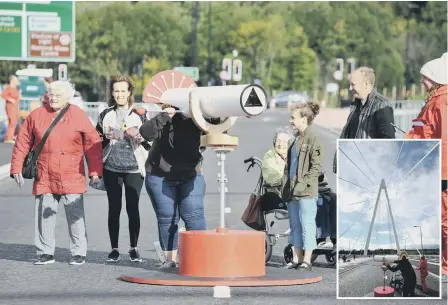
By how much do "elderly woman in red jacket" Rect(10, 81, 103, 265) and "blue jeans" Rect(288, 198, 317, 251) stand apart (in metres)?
1.75

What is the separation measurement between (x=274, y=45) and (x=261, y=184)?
103867 millimetres

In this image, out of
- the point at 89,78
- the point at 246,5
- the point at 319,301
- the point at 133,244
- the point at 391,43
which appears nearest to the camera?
the point at 319,301

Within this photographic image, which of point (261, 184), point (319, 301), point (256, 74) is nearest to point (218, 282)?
point (319, 301)

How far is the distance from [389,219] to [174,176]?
8.09 feet

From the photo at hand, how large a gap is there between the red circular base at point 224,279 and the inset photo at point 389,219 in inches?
42.9

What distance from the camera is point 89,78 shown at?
10644 centimetres

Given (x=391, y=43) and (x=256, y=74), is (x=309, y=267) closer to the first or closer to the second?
(x=256, y=74)

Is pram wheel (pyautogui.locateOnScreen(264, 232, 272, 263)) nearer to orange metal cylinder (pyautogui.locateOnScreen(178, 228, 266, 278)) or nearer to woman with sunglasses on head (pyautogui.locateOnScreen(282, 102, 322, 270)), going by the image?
woman with sunglasses on head (pyautogui.locateOnScreen(282, 102, 322, 270))

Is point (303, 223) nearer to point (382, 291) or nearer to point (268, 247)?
point (268, 247)

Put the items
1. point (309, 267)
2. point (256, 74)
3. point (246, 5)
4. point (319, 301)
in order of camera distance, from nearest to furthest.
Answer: point (319, 301) < point (309, 267) < point (256, 74) < point (246, 5)

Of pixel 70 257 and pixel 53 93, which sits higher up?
pixel 53 93

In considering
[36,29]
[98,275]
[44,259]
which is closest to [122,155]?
[44,259]

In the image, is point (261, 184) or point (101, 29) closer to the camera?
point (261, 184)

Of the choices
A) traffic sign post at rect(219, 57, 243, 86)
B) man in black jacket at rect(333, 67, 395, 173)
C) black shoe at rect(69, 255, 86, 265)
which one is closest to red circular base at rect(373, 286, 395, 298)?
man in black jacket at rect(333, 67, 395, 173)
